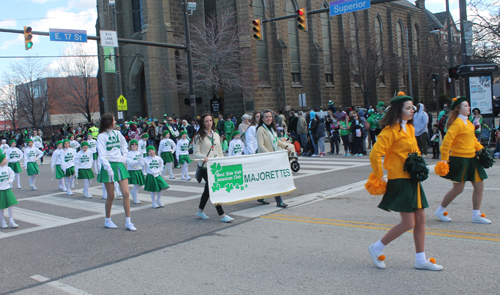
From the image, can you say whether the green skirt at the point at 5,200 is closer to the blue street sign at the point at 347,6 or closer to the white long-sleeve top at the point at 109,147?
the white long-sleeve top at the point at 109,147

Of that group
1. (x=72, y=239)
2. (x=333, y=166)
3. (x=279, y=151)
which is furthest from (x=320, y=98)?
(x=72, y=239)

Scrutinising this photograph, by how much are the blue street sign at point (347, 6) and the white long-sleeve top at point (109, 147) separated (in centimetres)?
1163

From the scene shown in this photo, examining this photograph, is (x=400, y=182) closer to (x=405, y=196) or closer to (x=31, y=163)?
(x=405, y=196)

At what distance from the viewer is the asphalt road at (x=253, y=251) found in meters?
4.35

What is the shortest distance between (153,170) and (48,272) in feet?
12.9

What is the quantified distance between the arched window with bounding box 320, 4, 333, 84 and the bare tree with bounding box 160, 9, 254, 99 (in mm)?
11549

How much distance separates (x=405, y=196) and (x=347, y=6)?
13.6m

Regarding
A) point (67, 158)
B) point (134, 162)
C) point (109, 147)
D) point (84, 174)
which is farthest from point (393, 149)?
point (67, 158)

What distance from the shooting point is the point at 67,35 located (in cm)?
1620

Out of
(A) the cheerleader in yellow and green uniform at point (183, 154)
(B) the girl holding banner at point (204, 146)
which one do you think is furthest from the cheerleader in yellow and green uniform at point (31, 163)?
(B) the girl holding banner at point (204, 146)

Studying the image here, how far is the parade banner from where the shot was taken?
758cm

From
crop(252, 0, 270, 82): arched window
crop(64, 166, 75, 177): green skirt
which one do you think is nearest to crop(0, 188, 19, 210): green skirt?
crop(64, 166, 75, 177): green skirt

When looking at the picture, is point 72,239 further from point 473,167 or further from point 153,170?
point 473,167

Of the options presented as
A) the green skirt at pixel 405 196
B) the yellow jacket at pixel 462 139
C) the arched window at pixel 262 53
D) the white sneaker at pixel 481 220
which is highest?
the arched window at pixel 262 53
